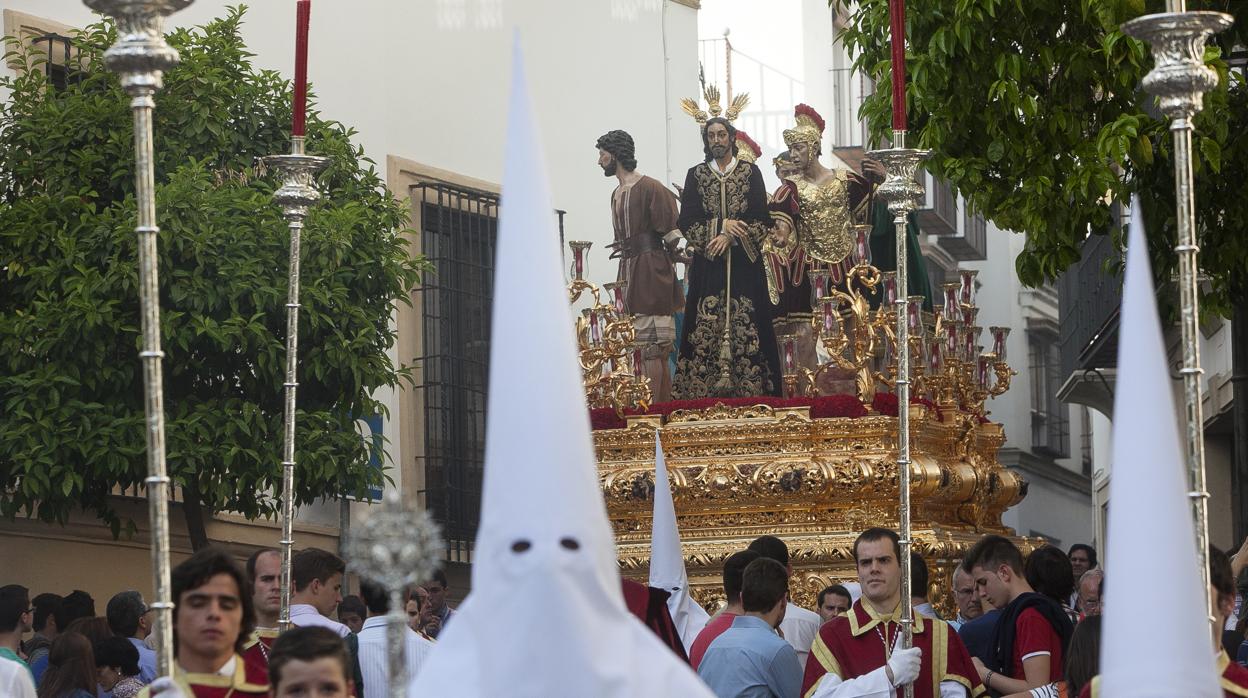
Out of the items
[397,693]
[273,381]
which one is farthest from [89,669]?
[273,381]

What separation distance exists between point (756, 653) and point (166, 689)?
8.84 feet

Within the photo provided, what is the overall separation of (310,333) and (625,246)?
6.28 ft

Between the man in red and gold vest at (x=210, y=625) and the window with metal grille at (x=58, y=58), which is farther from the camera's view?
the window with metal grille at (x=58, y=58)

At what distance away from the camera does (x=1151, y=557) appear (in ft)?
13.1

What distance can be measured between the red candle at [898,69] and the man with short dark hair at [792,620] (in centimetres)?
221

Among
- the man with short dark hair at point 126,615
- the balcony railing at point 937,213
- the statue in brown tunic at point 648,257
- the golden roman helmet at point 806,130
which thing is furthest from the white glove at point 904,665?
the balcony railing at point 937,213

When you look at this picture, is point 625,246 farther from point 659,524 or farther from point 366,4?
point 366,4

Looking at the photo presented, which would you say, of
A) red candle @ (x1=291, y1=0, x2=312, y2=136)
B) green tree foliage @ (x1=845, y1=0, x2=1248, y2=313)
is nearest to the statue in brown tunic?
green tree foliage @ (x1=845, y1=0, x2=1248, y2=313)

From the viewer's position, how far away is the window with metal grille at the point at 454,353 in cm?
1780

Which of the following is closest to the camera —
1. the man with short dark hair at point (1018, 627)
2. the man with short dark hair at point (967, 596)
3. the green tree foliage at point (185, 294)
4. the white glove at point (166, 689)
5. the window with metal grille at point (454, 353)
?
the white glove at point (166, 689)

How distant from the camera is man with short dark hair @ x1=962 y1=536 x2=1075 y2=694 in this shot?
6.85 meters

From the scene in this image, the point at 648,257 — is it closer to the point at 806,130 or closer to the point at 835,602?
the point at 806,130

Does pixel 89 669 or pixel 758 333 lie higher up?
pixel 758 333

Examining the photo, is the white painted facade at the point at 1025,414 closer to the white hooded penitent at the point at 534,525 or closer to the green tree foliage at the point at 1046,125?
the green tree foliage at the point at 1046,125
